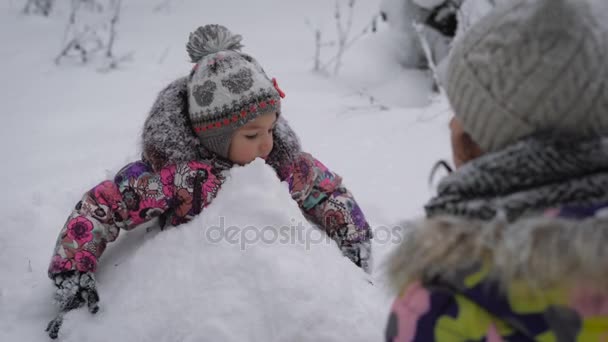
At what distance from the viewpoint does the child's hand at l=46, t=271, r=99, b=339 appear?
51.4 inches

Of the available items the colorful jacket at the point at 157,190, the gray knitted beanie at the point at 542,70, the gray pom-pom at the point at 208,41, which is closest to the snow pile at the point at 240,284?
the colorful jacket at the point at 157,190

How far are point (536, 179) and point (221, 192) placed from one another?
91 centimetres

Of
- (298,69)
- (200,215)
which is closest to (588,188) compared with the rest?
(200,215)

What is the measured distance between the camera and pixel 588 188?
667 millimetres

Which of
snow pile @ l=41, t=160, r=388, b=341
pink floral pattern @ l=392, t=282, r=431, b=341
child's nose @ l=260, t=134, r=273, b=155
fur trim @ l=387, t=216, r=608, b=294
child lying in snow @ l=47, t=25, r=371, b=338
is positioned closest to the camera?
fur trim @ l=387, t=216, r=608, b=294

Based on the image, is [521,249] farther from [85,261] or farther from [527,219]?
[85,261]

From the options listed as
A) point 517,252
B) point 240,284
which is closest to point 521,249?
point 517,252

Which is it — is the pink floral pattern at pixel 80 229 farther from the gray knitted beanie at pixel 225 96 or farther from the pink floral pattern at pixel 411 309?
the pink floral pattern at pixel 411 309

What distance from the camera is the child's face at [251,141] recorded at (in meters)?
1.53

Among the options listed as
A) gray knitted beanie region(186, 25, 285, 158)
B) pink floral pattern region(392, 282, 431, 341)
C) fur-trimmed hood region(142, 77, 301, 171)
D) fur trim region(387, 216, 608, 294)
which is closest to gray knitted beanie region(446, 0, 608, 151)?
fur trim region(387, 216, 608, 294)

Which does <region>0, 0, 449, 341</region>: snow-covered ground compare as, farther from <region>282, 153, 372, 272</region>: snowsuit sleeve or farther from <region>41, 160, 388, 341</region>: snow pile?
<region>282, 153, 372, 272</region>: snowsuit sleeve

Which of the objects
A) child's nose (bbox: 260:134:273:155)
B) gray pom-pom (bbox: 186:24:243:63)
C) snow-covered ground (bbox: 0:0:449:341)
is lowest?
snow-covered ground (bbox: 0:0:449:341)

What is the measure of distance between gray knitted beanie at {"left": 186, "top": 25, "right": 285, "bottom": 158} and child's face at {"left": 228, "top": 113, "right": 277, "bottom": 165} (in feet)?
0.05

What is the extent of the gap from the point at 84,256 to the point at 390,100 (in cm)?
282
